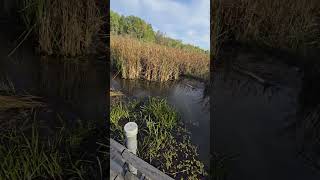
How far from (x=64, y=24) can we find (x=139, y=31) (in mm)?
301

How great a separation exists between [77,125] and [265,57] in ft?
2.66

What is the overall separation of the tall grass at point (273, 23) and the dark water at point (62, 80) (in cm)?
56

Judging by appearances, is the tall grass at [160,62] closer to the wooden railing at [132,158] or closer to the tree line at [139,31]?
the tree line at [139,31]

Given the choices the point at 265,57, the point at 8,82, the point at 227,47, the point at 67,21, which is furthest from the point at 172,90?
the point at 8,82

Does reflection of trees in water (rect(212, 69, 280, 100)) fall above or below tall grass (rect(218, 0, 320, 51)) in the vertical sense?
below

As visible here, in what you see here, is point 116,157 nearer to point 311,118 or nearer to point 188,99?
point 188,99

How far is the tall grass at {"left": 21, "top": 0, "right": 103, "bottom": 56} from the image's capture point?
1.60 metres

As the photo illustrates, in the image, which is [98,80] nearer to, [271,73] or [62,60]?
[62,60]

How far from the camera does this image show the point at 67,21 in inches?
64.4

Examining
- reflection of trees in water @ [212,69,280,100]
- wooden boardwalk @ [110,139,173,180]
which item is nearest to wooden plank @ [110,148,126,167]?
wooden boardwalk @ [110,139,173,180]

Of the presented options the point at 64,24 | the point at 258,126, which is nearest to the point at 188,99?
the point at 258,126

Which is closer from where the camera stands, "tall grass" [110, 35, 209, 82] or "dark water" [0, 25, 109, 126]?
"dark water" [0, 25, 109, 126]

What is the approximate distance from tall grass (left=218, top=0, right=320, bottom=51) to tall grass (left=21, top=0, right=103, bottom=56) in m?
0.54

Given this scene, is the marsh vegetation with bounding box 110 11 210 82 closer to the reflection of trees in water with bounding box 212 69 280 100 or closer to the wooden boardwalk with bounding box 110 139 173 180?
the reflection of trees in water with bounding box 212 69 280 100
